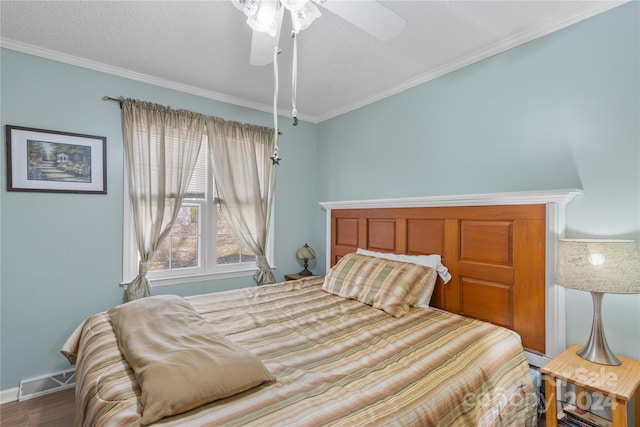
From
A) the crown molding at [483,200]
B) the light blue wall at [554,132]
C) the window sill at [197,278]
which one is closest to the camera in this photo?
the light blue wall at [554,132]

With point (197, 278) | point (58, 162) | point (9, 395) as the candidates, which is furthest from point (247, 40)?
point (9, 395)

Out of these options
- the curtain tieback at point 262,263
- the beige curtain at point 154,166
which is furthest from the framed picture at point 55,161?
the curtain tieback at point 262,263

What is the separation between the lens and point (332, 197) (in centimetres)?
362

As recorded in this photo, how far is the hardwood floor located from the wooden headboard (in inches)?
108

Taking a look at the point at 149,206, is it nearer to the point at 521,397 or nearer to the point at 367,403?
the point at 367,403

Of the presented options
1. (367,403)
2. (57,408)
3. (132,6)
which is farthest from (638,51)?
(57,408)

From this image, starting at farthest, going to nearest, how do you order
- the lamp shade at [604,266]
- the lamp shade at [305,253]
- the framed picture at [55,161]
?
the lamp shade at [305,253]
the framed picture at [55,161]
the lamp shade at [604,266]

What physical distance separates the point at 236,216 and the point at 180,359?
208 cm

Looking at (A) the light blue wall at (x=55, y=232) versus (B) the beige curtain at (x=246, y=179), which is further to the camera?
(B) the beige curtain at (x=246, y=179)

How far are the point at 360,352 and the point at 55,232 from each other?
2.50 meters

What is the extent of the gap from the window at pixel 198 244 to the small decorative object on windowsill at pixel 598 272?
2.79 metres

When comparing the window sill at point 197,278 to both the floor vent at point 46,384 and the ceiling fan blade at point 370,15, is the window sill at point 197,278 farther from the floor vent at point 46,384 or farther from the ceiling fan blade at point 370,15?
→ the ceiling fan blade at point 370,15

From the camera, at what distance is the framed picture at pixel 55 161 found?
2207mm

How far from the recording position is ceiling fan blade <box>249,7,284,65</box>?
1.48m
